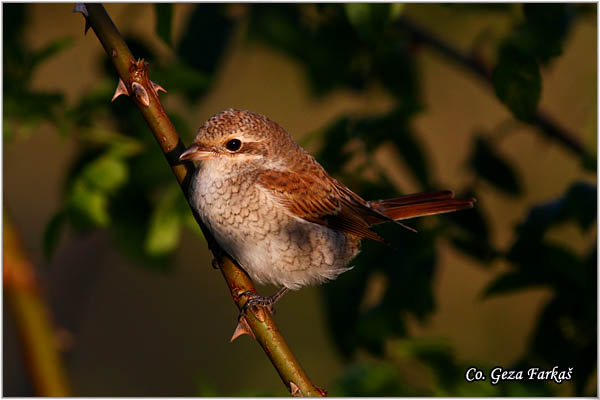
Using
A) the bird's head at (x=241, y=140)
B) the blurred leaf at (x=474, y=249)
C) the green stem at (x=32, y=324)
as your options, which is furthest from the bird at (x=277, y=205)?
the green stem at (x=32, y=324)

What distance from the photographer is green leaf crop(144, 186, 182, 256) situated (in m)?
3.22

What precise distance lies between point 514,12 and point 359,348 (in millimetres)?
2073

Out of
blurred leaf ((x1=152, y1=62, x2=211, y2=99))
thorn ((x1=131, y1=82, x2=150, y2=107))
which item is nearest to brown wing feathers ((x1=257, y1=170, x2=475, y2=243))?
blurred leaf ((x1=152, y1=62, x2=211, y2=99))

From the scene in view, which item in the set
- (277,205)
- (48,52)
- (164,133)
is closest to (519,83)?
(277,205)

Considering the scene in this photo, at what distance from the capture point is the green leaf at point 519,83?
237 centimetres

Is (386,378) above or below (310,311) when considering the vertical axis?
below

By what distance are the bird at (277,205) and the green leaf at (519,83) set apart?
0.78 m

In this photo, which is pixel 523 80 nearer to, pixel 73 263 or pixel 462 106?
→ pixel 73 263

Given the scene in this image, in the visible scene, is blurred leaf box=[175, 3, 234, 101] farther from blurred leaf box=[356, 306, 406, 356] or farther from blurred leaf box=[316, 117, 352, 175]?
blurred leaf box=[356, 306, 406, 356]

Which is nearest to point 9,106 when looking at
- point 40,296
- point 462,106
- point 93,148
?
point 93,148

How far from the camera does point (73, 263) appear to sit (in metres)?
4.26

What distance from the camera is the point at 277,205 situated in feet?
9.82

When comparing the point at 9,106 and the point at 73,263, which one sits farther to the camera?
the point at 73,263

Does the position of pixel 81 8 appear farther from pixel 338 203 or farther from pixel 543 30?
pixel 543 30
